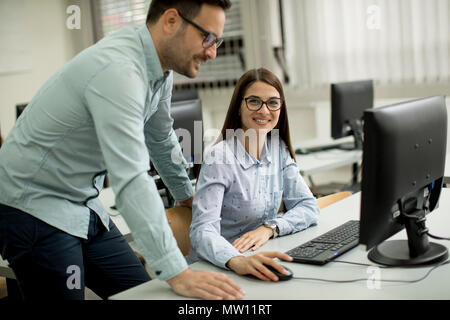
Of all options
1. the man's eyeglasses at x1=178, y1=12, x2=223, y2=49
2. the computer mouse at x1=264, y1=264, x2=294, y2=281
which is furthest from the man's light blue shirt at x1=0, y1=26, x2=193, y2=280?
the computer mouse at x1=264, y1=264, x2=294, y2=281

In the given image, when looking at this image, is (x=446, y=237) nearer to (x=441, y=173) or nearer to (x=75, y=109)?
(x=441, y=173)

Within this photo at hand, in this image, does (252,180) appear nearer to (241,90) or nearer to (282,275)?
(241,90)

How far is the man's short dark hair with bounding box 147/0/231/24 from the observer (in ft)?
4.35

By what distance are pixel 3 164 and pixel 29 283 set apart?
1.09 feet

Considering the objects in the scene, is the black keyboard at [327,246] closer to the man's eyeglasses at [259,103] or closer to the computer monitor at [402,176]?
the computer monitor at [402,176]

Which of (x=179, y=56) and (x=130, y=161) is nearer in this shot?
(x=130, y=161)

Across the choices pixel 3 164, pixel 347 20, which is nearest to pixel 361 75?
pixel 347 20

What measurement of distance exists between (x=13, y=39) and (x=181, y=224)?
3934 millimetres

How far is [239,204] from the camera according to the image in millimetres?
1864

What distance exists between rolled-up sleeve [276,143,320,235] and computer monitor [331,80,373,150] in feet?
Result: 5.81

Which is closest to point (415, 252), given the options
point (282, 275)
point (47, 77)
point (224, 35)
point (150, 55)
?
point (282, 275)

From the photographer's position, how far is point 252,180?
1.89 meters

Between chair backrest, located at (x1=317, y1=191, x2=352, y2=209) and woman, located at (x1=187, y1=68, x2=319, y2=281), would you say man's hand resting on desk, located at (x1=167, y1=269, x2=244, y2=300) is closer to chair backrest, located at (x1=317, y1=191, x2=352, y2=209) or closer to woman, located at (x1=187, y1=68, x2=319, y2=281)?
woman, located at (x1=187, y1=68, x2=319, y2=281)
